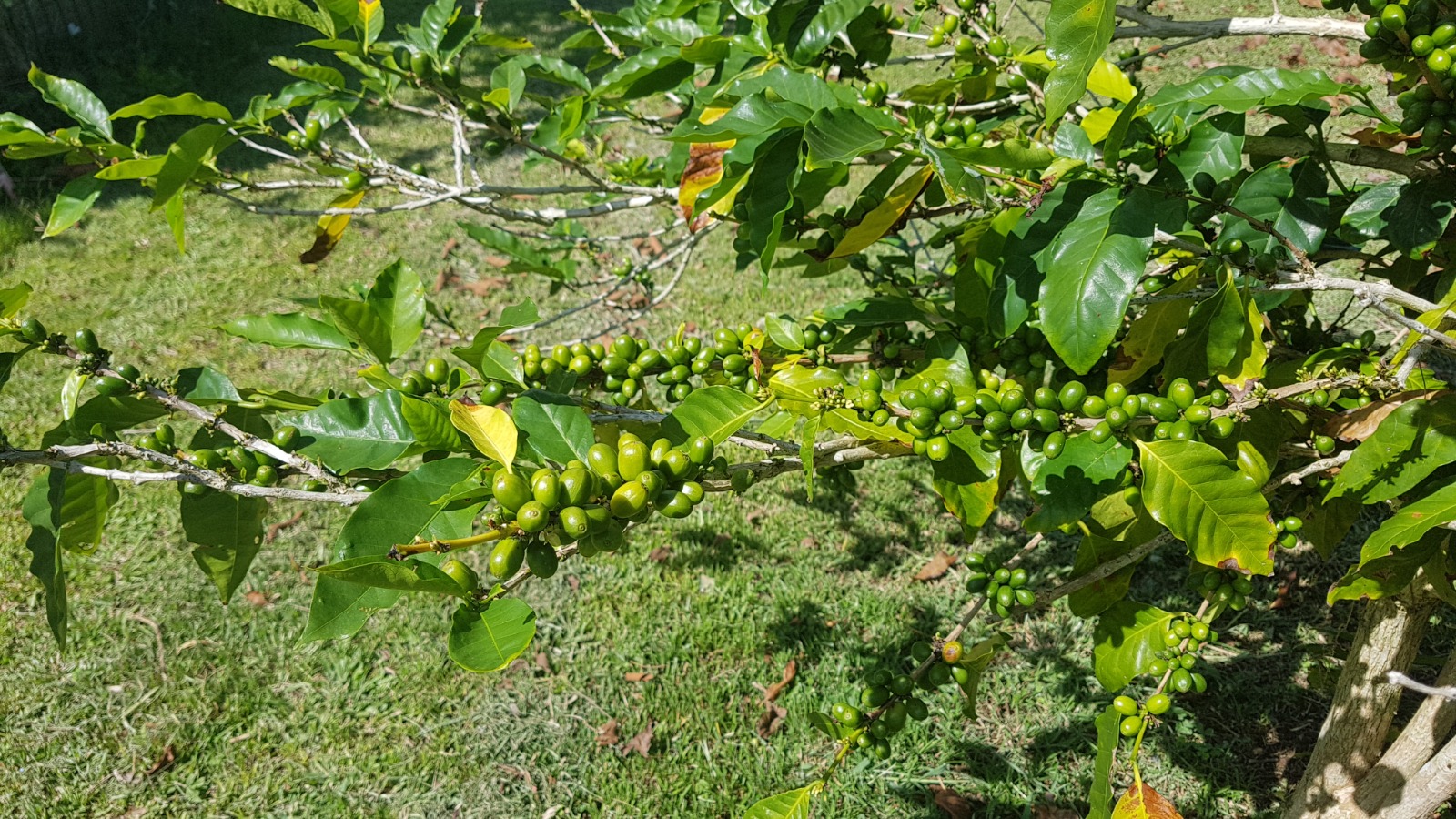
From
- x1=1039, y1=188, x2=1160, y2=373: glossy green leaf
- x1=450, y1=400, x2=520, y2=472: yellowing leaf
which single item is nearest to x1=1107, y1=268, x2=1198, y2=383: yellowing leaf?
x1=1039, y1=188, x2=1160, y2=373: glossy green leaf

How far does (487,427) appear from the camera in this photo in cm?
118

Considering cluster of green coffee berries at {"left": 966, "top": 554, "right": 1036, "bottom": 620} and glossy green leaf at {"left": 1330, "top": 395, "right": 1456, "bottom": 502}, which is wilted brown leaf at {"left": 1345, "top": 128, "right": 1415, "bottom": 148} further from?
cluster of green coffee berries at {"left": 966, "top": 554, "right": 1036, "bottom": 620}

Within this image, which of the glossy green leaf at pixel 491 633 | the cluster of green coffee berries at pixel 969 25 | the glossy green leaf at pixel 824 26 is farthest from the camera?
the cluster of green coffee berries at pixel 969 25

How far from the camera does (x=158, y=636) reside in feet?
11.6

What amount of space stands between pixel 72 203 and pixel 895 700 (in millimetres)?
1993

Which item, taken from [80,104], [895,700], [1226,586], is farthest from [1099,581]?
[80,104]

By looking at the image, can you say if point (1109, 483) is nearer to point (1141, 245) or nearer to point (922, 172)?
point (1141, 245)

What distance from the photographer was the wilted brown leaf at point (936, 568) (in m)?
3.55

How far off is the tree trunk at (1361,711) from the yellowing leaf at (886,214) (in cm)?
137

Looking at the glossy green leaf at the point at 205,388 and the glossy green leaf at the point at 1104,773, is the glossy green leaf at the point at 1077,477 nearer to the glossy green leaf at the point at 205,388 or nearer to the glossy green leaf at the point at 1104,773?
the glossy green leaf at the point at 1104,773

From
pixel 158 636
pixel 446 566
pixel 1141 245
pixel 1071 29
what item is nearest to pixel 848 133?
pixel 1071 29

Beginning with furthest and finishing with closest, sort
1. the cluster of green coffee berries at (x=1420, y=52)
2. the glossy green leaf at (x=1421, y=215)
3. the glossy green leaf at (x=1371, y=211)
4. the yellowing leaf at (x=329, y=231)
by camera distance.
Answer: the yellowing leaf at (x=329, y=231), the glossy green leaf at (x=1371, y=211), the glossy green leaf at (x=1421, y=215), the cluster of green coffee berries at (x=1420, y=52)

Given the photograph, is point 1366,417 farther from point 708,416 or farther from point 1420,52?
point 708,416

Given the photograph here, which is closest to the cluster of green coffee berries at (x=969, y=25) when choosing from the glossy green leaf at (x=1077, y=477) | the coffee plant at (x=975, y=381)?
the coffee plant at (x=975, y=381)
